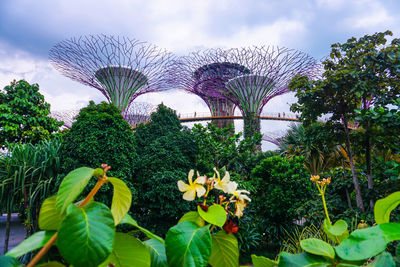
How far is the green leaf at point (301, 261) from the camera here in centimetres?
42

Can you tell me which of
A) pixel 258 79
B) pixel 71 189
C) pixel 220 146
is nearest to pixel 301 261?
pixel 71 189

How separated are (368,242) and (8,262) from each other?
56 cm

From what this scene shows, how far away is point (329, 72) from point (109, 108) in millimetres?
5011

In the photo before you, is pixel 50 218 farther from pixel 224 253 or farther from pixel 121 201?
pixel 224 253

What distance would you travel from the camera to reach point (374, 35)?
512 cm

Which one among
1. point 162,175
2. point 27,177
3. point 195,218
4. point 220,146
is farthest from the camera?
point 220,146

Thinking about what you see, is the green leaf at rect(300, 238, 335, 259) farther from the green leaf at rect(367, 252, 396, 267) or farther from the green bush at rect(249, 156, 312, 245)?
the green bush at rect(249, 156, 312, 245)

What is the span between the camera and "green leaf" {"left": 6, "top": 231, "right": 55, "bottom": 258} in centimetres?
35

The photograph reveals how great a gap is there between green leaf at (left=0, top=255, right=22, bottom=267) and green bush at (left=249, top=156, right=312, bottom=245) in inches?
246

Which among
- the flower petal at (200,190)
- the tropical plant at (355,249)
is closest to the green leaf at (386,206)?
the tropical plant at (355,249)

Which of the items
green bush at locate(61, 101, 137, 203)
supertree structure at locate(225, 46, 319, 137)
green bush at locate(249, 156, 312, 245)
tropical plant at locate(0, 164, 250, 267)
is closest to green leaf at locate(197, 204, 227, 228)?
tropical plant at locate(0, 164, 250, 267)

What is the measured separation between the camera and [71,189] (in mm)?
378

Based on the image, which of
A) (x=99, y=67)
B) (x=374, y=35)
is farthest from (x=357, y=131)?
(x=99, y=67)

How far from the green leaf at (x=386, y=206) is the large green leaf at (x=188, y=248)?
14.0 inches
